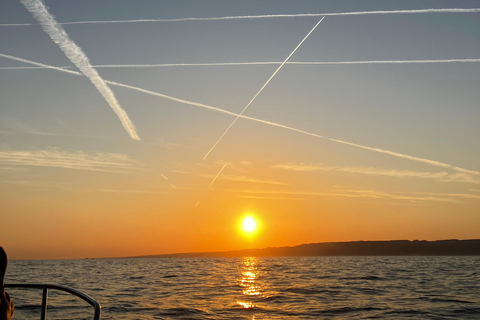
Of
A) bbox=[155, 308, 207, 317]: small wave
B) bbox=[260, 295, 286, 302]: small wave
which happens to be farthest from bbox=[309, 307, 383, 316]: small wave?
bbox=[155, 308, 207, 317]: small wave

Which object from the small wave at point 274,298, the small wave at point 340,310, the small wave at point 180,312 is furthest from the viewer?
the small wave at point 274,298

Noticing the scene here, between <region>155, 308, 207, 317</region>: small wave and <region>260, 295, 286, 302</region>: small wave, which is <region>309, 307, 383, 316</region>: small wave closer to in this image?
<region>260, 295, 286, 302</region>: small wave

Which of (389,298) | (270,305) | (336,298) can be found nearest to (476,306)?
(389,298)

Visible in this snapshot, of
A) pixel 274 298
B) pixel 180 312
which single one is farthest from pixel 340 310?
pixel 180 312

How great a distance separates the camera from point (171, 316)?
21.1 meters

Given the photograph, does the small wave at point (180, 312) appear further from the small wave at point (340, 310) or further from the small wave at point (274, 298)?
the small wave at point (274, 298)

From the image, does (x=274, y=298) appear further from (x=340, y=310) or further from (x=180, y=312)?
(x=180, y=312)

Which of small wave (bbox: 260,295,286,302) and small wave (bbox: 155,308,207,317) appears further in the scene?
small wave (bbox: 260,295,286,302)

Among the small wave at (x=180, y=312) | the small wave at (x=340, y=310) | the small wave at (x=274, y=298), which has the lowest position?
the small wave at (x=274, y=298)

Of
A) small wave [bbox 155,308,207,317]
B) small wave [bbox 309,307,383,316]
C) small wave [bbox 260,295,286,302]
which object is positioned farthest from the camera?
small wave [bbox 260,295,286,302]

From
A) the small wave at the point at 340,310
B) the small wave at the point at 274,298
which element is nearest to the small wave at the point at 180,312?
the small wave at the point at 340,310

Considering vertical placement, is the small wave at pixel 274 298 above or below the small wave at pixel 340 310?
below

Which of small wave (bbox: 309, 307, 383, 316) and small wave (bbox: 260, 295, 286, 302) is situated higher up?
small wave (bbox: 309, 307, 383, 316)

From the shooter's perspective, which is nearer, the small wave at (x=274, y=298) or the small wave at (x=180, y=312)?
the small wave at (x=180, y=312)
